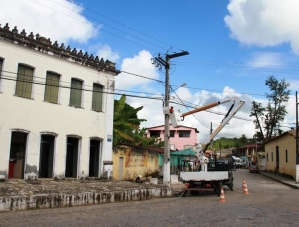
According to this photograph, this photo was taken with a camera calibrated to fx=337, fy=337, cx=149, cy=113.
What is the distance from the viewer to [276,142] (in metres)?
39.0

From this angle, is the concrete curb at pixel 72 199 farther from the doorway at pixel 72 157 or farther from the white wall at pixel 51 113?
the doorway at pixel 72 157

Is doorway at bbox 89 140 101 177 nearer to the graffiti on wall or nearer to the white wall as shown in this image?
the white wall

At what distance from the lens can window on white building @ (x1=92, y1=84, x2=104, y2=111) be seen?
67.5ft

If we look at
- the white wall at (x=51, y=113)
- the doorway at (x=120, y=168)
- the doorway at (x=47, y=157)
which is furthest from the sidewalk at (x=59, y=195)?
the doorway at (x=120, y=168)

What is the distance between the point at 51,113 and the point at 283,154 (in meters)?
26.2

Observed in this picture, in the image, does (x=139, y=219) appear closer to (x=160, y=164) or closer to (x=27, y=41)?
(x=27, y=41)

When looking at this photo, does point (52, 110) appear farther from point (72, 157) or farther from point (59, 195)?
point (59, 195)

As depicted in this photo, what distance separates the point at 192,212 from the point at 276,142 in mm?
29999

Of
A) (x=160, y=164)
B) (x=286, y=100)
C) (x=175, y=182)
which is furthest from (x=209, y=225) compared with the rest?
(x=286, y=100)

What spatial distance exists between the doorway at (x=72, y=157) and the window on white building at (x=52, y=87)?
267 centimetres

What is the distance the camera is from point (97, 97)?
20.8 m

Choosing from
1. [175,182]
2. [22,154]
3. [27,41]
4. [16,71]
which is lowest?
[175,182]

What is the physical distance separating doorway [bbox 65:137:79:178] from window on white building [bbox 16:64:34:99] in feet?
12.7

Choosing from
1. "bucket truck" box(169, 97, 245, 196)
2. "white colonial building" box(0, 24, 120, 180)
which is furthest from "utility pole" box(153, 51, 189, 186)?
"white colonial building" box(0, 24, 120, 180)
